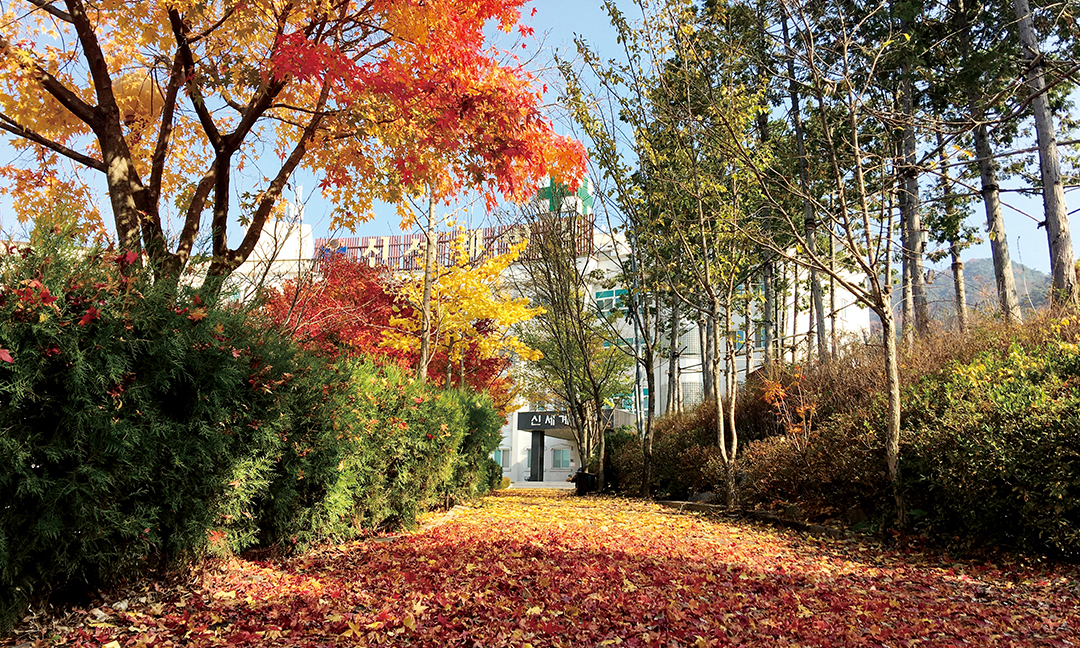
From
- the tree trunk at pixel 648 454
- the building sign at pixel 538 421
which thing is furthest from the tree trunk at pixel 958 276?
the building sign at pixel 538 421

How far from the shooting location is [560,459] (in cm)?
4450

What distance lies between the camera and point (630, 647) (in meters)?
3.59

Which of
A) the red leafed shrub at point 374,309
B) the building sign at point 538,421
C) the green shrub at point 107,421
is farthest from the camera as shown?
the building sign at point 538,421

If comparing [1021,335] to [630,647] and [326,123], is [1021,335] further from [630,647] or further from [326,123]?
[326,123]

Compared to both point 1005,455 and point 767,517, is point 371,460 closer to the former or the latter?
point 767,517

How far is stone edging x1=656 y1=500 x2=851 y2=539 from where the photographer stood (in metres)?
7.95

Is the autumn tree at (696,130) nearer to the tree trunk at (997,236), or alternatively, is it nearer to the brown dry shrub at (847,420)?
the brown dry shrub at (847,420)

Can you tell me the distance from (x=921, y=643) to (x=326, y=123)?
7.25 meters

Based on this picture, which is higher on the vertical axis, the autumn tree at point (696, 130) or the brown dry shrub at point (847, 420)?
the autumn tree at point (696, 130)

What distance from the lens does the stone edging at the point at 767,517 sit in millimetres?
7953

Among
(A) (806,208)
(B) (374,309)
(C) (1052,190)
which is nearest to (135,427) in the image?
(C) (1052,190)

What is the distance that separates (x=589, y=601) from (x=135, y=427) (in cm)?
304

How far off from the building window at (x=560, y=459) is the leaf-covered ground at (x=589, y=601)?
3781 cm

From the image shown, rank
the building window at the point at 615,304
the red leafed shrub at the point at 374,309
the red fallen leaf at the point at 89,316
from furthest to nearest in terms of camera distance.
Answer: the building window at the point at 615,304 → the red leafed shrub at the point at 374,309 → the red fallen leaf at the point at 89,316
